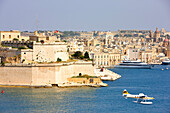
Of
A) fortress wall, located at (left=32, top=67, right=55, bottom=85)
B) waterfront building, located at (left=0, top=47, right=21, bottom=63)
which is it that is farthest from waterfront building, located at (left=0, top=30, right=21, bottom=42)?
fortress wall, located at (left=32, top=67, right=55, bottom=85)

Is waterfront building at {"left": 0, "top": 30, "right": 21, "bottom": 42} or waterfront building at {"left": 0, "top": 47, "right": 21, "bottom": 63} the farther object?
waterfront building at {"left": 0, "top": 30, "right": 21, "bottom": 42}

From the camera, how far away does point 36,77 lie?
131 feet

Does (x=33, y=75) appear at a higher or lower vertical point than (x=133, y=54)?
lower

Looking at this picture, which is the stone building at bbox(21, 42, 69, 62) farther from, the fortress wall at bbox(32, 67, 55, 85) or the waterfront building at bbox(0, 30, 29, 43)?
the waterfront building at bbox(0, 30, 29, 43)

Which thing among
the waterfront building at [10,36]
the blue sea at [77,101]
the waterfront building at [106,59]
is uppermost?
the waterfront building at [10,36]

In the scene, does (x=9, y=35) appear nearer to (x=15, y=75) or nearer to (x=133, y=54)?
(x=15, y=75)

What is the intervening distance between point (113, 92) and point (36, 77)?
234 inches

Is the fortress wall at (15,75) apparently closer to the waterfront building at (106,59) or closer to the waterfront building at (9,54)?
the waterfront building at (9,54)

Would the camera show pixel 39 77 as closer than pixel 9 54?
Yes

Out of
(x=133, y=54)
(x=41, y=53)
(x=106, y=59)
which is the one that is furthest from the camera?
(x=133, y=54)

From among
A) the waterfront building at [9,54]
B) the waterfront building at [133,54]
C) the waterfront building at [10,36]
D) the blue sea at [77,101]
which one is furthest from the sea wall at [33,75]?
the waterfront building at [133,54]

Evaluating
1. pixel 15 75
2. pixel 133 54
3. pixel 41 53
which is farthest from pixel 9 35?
pixel 133 54

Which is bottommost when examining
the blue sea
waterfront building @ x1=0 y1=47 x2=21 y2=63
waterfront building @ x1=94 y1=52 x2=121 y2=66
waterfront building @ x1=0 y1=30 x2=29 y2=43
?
the blue sea

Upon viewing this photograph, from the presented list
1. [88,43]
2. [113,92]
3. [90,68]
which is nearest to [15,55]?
[90,68]
